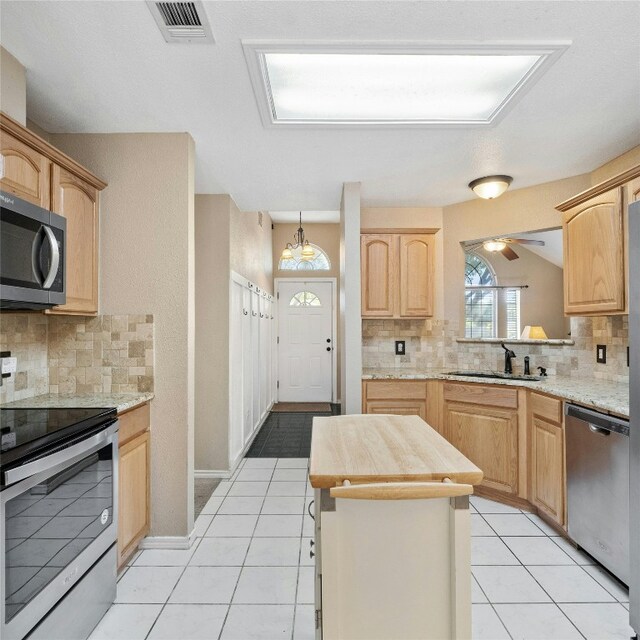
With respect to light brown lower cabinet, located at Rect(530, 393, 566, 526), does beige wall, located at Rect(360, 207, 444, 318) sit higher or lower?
higher

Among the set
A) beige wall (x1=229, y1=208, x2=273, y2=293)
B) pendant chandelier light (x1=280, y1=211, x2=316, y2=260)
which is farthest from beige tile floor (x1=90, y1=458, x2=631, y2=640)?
pendant chandelier light (x1=280, y1=211, x2=316, y2=260)

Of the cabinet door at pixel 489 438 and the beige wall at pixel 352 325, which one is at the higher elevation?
the beige wall at pixel 352 325

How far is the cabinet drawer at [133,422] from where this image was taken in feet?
6.77

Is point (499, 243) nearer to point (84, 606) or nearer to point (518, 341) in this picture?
point (518, 341)

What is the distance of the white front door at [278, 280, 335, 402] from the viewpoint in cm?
668

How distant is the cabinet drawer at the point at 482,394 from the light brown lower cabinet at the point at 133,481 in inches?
87.1

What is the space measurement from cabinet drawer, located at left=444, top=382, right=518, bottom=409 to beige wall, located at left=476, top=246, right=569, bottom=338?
1.14m

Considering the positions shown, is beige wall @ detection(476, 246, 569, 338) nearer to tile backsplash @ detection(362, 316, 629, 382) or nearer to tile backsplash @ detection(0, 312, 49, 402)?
tile backsplash @ detection(362, 316, 629, 382)

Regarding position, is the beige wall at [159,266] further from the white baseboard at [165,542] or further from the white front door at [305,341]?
the white front door at [305,341]

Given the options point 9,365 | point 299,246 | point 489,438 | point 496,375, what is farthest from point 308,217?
point 9,365

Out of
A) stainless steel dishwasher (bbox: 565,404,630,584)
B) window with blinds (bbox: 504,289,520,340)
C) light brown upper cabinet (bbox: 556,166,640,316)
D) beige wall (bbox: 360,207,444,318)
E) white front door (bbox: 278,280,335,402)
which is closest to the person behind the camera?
stainless steel dishwasher (bbox: 565,404,630,584)

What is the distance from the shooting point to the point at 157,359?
2.42 metres

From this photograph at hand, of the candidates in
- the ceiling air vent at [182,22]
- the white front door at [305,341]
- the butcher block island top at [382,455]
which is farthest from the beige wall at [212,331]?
the white front door at [305,341]

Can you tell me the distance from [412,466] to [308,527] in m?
1.54
